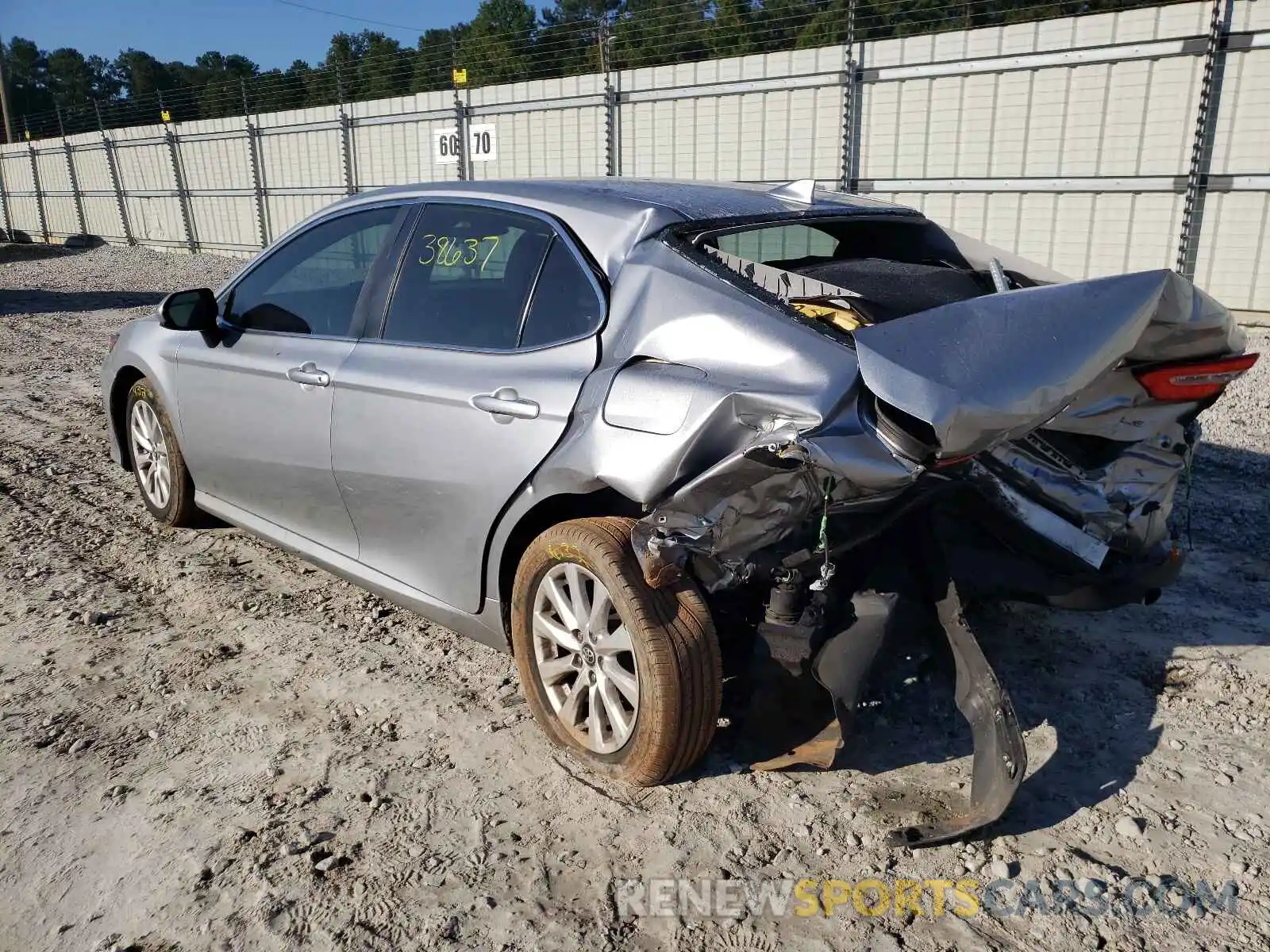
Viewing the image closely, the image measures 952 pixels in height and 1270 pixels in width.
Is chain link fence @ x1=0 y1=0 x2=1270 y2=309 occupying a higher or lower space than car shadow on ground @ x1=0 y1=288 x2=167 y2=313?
higher

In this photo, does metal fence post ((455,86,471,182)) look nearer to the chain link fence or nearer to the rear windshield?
the chain link fence

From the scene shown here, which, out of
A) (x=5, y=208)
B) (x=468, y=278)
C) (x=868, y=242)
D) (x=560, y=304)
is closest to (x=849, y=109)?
(x=868, y=242)

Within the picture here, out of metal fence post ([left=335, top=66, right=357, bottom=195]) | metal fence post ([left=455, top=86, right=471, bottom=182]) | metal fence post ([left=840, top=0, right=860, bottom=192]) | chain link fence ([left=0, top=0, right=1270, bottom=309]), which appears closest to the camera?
chain link fence ([left=0, top=0, right=1270, bottom=309])

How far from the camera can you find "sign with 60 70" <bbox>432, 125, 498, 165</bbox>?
15.4m

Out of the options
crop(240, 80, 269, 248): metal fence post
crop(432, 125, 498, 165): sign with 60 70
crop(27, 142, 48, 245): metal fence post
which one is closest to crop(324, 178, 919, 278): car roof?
Answer: crop(432, 125, 498, 165): sign with 60 70

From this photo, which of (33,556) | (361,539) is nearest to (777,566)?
(361,539)

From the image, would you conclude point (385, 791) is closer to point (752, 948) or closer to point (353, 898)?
point (353, 898)

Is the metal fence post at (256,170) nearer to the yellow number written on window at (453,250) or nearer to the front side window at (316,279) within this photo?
the front side window at (316,279)

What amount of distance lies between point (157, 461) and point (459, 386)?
2.57m

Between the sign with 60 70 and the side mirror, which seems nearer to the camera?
the side mirror

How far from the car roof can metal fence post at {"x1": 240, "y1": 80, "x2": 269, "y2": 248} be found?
17.3m

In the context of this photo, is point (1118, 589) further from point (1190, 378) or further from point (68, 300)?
point (68, 300)

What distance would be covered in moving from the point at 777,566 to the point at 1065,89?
879 centimetres

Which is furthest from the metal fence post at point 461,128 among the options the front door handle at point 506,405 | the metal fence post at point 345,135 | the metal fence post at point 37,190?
the metal fence post at point 37,190
